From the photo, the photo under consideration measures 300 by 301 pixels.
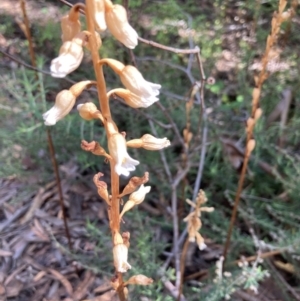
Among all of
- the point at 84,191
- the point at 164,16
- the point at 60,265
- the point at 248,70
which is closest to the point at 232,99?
the point at 248,70

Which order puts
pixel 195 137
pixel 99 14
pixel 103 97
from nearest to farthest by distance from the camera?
pixel 99 14
pixel 103 97
pixel 195 137

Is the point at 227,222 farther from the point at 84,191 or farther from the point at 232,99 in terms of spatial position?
the point at 232,99

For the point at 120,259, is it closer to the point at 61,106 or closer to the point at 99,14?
the point at 61,106

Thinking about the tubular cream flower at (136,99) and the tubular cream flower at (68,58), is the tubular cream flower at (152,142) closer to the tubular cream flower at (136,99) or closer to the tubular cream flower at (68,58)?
the tubular cream flower at (136,99)

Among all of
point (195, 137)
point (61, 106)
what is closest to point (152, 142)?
point (61, 106)

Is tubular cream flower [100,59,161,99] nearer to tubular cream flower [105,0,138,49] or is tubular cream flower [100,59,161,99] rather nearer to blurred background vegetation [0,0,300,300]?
tubular cream flower [105,0,138,49]

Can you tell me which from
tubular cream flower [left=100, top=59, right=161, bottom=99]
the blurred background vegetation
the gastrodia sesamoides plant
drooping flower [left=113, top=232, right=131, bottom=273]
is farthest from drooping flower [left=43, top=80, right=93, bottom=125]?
the blurred background vegetation
